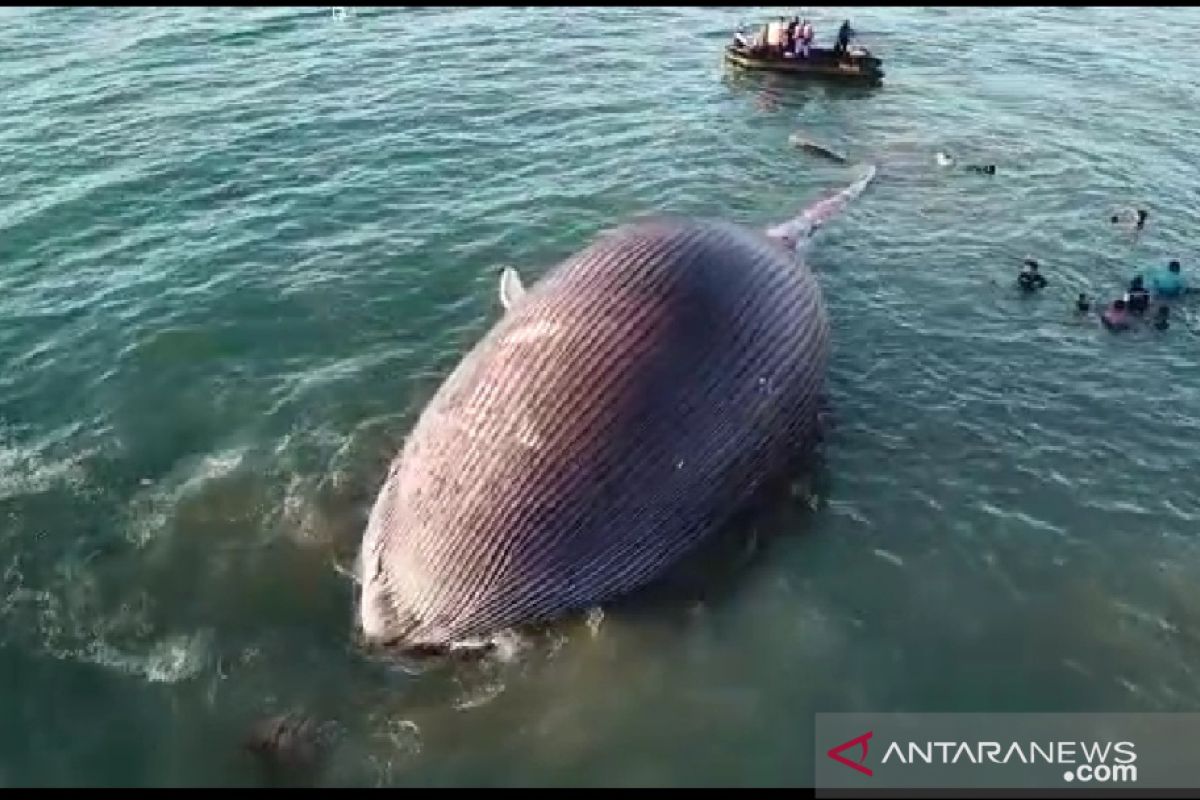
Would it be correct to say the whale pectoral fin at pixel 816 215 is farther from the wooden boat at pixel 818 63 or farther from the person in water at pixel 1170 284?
the person in water at pixel 1170 284

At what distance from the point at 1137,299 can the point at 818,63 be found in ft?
51.5

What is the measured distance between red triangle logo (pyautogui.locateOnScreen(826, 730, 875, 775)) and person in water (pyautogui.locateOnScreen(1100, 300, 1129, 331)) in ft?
40.5

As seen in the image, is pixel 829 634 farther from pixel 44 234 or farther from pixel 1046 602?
pixel 44 234

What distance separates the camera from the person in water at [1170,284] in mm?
25234

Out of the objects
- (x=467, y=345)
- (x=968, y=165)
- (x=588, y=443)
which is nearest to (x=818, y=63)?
(x=968, y=165)

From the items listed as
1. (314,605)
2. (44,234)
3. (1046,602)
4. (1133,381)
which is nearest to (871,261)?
(1133,381)

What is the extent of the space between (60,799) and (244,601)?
11.2 feet

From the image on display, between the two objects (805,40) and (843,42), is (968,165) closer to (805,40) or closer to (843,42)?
(843,42)

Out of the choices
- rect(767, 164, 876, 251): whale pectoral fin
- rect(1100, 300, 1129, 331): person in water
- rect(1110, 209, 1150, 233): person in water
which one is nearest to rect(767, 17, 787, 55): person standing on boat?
rect(767, 164, 876, 251): whale pectoral fin

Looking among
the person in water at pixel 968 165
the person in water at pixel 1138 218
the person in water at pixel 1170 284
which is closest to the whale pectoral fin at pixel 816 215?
the person in water at pixel 968 165

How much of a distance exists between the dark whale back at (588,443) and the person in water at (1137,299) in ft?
37.5

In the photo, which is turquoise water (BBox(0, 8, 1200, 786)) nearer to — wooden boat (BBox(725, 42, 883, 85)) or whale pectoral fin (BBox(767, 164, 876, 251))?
whale pectoral fin (BBox(767, 164, 876, 251))

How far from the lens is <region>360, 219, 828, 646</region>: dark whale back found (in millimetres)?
14055

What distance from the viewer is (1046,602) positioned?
58.3ft
